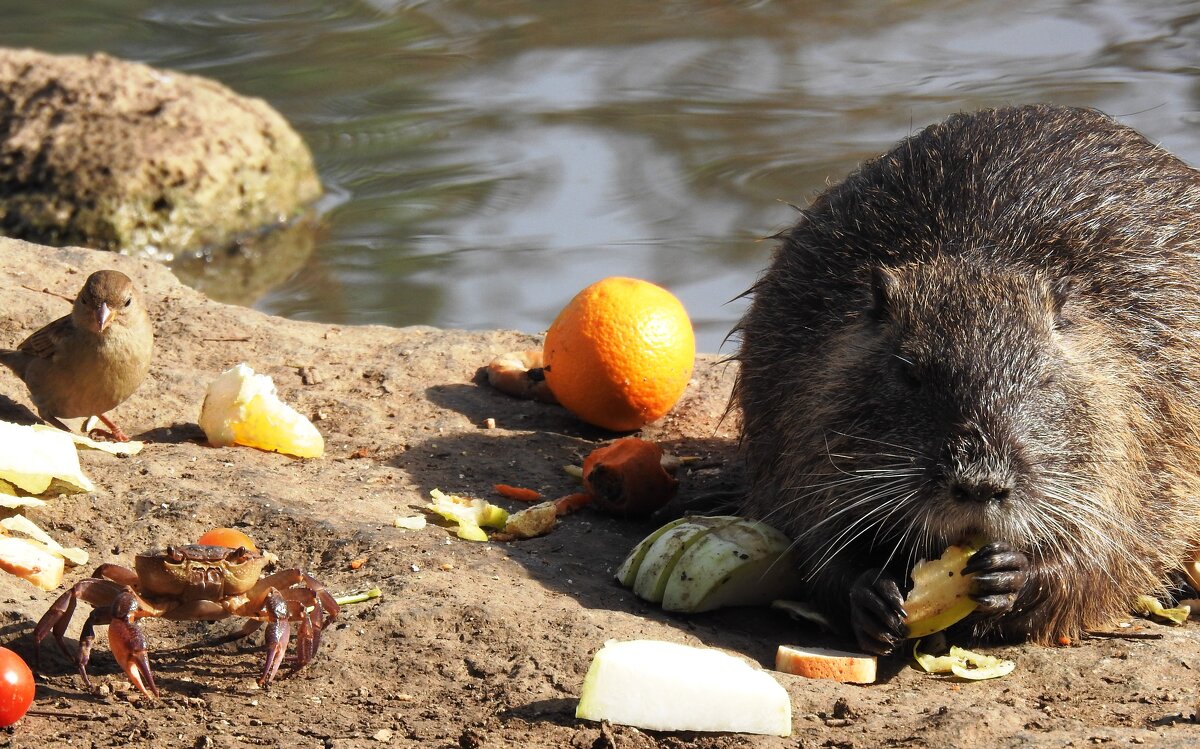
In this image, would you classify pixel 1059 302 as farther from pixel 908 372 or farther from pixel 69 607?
pixel 69 607

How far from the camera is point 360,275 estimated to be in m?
9.53

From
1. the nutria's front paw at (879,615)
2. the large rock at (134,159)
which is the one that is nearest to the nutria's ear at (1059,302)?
the nutria's front paw at (879,615)

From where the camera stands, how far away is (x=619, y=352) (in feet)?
18.7

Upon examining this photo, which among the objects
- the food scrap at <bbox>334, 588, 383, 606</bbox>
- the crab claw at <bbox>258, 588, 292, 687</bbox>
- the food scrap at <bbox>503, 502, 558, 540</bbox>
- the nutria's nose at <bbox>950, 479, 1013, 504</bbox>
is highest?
the nutria's nose at <bbox>950, 479, 1013, 504</bbox>

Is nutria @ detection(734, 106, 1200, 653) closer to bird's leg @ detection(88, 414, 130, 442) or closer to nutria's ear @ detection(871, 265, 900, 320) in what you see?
nutria's ear @ detection(871, 265, 900, 320)

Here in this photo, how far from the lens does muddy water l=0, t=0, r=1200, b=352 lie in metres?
9.61

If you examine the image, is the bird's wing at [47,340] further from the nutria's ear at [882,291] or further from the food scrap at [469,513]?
the nutria's ear at [882,291]

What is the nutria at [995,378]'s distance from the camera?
4.05 metres

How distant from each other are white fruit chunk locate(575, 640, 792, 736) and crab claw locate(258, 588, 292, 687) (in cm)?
78

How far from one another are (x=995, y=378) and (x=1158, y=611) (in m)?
1.20

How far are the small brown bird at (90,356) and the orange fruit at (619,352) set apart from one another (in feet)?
5.54

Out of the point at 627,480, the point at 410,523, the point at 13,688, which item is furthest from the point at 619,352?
the point at 13,688

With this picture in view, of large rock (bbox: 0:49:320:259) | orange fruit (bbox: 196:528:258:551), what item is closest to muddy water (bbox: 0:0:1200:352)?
large rock (bbox: 0:49:320:259)

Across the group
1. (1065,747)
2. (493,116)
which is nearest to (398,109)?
(493,116)
